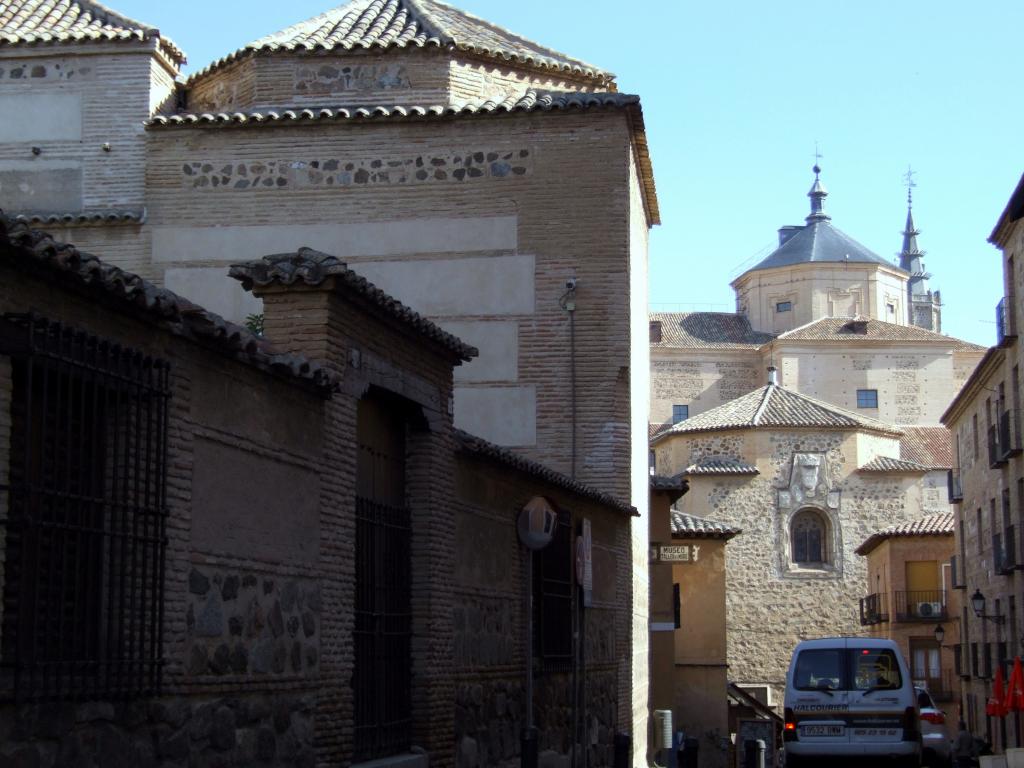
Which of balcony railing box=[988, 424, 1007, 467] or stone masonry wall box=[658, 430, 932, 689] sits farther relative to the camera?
stone masonry wall box=[658, 430, 932, 689]

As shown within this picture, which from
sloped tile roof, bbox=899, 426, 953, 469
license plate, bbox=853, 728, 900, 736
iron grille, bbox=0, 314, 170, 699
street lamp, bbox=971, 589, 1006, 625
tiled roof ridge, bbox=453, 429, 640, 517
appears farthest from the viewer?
sloped tile roof, bbox=899, 426, 953, 469

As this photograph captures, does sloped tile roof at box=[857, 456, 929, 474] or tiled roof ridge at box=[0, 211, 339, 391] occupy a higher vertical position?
sloped tile roof at box=[857, 456, 929, 474]

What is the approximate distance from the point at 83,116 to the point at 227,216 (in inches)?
89.3

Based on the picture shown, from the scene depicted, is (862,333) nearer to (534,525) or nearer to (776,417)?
(776,417)

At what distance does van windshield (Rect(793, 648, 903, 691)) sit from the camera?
16656mm

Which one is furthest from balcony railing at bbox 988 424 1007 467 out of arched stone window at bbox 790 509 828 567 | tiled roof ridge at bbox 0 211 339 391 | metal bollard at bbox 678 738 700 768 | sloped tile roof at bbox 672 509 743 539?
tiled roof ridge at bbox 0 211 339 391

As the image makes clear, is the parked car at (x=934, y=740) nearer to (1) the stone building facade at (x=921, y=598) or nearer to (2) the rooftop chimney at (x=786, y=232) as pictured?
(1) the stone building facade at (x=921, y=598)

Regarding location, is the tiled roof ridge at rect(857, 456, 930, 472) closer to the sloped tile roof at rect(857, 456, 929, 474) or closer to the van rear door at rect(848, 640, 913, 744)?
the sloped tile roof at rect(857, 456, 929, 474)

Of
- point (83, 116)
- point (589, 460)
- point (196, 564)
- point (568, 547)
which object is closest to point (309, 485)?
point (196, 564)

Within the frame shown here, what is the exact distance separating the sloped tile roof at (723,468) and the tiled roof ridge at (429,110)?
107 ft

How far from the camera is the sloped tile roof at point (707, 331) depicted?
68.7 meters

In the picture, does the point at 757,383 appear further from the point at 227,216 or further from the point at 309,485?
the point at 309,485

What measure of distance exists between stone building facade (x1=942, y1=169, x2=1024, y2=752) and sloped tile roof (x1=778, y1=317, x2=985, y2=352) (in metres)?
27.4

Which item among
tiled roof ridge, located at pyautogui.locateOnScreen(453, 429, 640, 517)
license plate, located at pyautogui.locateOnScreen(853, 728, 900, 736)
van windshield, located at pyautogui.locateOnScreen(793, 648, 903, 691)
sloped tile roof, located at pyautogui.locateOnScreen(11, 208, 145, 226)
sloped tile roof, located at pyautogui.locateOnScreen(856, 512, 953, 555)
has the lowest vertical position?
license plate, located at pyautogui.locateOnScreen(853, 728, 900, 736)
